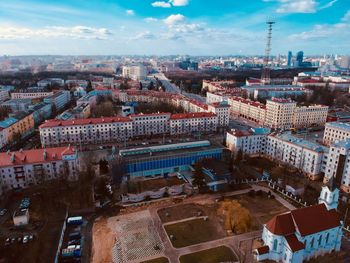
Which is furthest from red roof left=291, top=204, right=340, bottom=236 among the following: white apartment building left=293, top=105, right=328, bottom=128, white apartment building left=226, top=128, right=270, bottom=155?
white apartment building left=293, top=105, right=328, bottom=128

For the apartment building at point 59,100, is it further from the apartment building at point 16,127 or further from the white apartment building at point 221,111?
the white apartment building at point 221,111

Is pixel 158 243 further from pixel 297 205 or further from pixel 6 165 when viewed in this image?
pixel 6 165

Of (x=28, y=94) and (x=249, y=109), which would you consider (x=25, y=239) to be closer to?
(x=249, y=109)

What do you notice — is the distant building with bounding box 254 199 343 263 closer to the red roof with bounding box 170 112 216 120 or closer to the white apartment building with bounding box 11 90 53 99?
the red roof with bounding box 170 112 216 120

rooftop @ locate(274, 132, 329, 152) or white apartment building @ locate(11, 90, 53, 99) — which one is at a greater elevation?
white apartment building @ locate(11, 90, 53, 99)

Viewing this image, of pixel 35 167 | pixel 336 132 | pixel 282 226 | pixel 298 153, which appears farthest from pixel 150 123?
pixel 282 226

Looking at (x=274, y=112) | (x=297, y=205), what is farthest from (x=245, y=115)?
(x=297, y=205)
